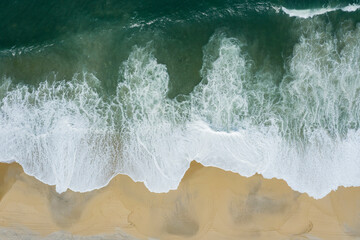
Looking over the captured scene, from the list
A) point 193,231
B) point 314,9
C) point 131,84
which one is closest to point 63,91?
point 131,84

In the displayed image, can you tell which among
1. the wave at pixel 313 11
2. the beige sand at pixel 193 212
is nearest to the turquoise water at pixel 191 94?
the wave at pixel 313 11

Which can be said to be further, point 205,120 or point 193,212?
point 205,120

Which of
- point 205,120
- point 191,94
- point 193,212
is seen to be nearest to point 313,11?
point 191,94

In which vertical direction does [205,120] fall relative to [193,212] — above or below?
above

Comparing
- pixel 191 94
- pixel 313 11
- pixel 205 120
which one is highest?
pixel 313 11

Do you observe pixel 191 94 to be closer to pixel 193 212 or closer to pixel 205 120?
pixel 205 120

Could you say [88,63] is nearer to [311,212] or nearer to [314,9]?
[314,9]

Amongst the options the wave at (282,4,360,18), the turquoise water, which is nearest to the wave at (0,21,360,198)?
the turquoise water
